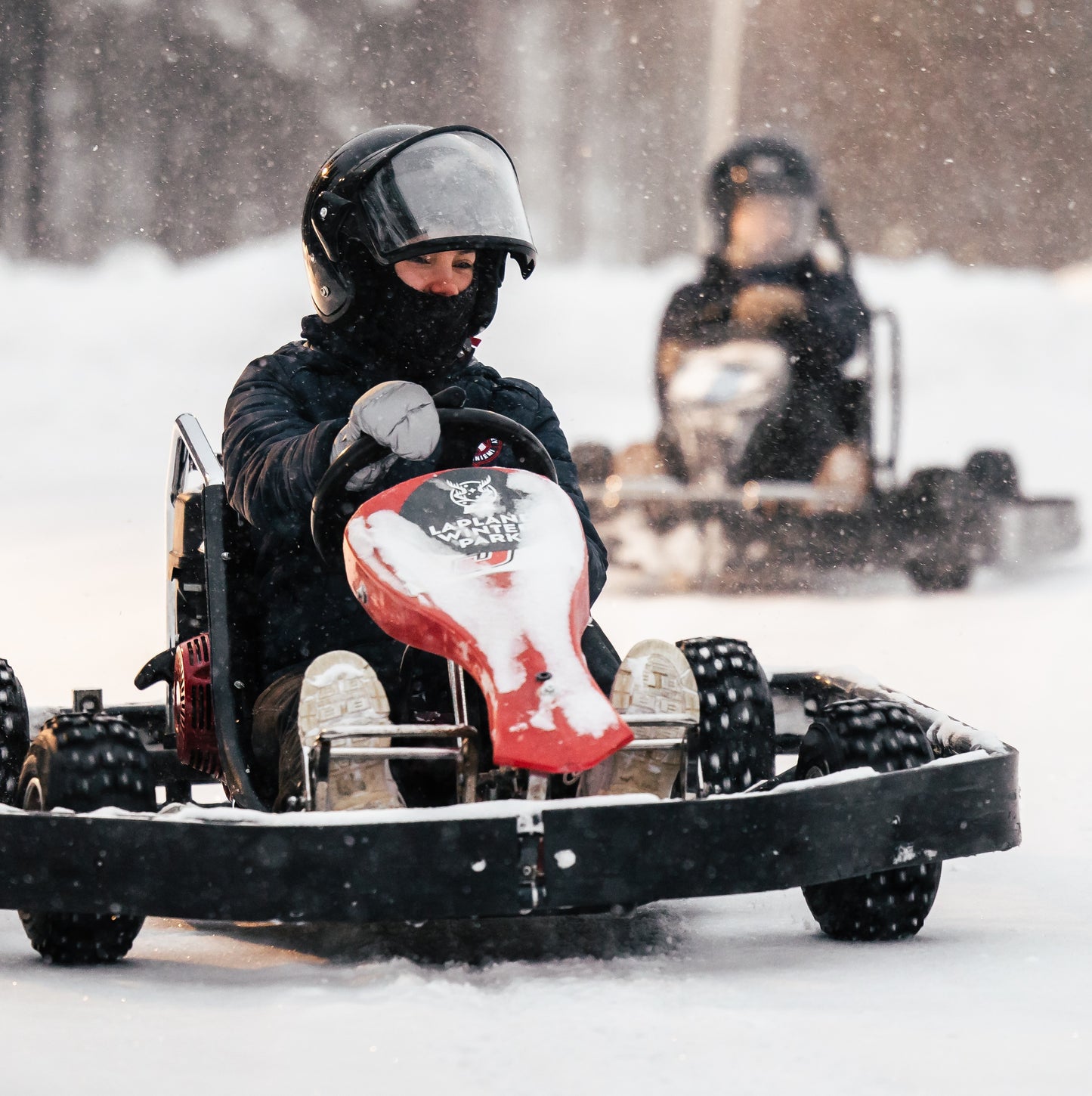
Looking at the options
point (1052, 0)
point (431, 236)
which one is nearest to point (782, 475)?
point (431, 236)

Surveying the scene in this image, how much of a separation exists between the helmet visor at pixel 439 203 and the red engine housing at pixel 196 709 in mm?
709

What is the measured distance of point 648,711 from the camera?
2592 millimetres

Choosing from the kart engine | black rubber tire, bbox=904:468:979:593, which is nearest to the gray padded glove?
black rubber tire, bbox=904:468:979:593

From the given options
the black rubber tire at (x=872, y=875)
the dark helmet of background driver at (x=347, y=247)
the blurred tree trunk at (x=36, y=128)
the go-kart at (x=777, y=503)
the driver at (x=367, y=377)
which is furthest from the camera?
the blurred tree trunk at (x=36, y=128)

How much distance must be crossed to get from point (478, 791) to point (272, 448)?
0.63 meters

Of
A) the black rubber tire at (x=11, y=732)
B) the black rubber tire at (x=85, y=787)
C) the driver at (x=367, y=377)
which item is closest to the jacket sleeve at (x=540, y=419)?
the driver at (x=367, y=377)

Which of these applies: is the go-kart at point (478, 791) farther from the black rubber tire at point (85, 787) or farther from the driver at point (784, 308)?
the driver at point (784, 308)

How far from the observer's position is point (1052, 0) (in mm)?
22016

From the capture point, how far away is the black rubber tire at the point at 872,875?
8.61 ft

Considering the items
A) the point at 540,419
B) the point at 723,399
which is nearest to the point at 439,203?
the point at 540,419

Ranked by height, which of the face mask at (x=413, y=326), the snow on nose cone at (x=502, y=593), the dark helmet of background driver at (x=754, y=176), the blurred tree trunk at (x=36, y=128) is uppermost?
the blurred tree trunk at (x=36, y=128)

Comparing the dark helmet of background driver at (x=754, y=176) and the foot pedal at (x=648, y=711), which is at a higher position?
the dark helmet of background driver at (x=754, y=176)

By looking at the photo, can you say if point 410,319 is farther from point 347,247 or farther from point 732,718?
point 732,718

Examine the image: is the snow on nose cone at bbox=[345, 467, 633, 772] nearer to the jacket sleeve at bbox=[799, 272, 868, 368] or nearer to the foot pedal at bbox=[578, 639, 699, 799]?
the foot pedal at bbox=[578, 639, 699, 799]
